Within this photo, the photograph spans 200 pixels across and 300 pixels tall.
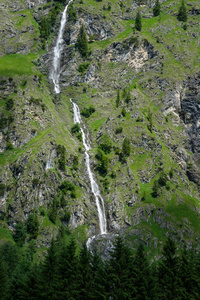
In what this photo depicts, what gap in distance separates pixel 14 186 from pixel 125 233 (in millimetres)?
39834

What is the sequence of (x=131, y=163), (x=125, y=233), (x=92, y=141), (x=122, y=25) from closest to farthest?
(x=125, y=233)
(x=131, y=163)
(x=92, y=141)
(x=122, y=25)

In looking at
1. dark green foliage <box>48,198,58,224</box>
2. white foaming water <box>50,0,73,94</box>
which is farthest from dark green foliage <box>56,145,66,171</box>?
white foaming water <box>50,0,73,94</box>

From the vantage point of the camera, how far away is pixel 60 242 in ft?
262

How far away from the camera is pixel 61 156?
346 feet

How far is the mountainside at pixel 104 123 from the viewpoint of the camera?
95.1 metres

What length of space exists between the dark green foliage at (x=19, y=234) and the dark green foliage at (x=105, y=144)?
164ft

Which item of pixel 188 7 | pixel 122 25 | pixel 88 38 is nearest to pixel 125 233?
pixel 88 38

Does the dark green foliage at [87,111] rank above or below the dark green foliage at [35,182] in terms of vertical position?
above

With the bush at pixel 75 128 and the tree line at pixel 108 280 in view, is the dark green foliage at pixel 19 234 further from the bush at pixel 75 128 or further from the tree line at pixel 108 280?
the bush at pixel 75 128

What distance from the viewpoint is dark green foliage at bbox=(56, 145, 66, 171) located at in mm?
105062

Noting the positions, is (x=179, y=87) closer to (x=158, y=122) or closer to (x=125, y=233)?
(x=158, y=122)

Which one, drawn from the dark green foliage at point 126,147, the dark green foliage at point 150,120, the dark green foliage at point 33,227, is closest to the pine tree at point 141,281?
the dark green foliage at point 33,227

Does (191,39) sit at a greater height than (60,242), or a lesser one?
greater

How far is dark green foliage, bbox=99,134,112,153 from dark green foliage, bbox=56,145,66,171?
20.5 m
